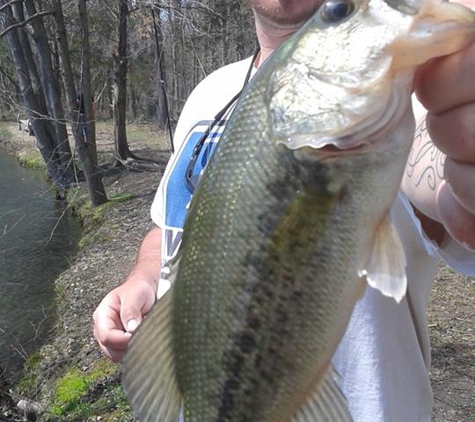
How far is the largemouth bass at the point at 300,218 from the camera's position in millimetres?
1167

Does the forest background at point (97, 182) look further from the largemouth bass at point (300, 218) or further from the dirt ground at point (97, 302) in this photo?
the largemouth bass at point (300, 218)

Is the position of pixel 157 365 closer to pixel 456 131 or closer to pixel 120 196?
pixel 456 131

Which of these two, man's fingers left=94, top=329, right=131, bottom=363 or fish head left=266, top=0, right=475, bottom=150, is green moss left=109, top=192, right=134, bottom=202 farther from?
fish head left=266, top=0, right=475, bottom=150

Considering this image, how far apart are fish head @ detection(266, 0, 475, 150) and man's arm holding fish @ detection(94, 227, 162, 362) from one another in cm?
115

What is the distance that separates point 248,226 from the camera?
4.22ft

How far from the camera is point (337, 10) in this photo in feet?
4.05

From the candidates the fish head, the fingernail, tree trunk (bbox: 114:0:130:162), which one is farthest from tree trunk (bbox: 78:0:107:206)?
the fish head

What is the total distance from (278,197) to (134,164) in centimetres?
1535

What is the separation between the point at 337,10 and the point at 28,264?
34.3ft

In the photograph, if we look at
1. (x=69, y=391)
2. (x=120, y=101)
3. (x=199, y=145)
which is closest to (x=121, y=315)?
(x=199, y=145)

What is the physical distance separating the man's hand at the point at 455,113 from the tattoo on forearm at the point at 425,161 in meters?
0.25

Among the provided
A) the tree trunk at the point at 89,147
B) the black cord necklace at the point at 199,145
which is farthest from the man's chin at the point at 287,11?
the tree trunk at the point at 89,147

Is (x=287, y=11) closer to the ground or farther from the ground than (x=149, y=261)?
farther from the ground

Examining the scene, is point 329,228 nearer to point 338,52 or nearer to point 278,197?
point 278,197
